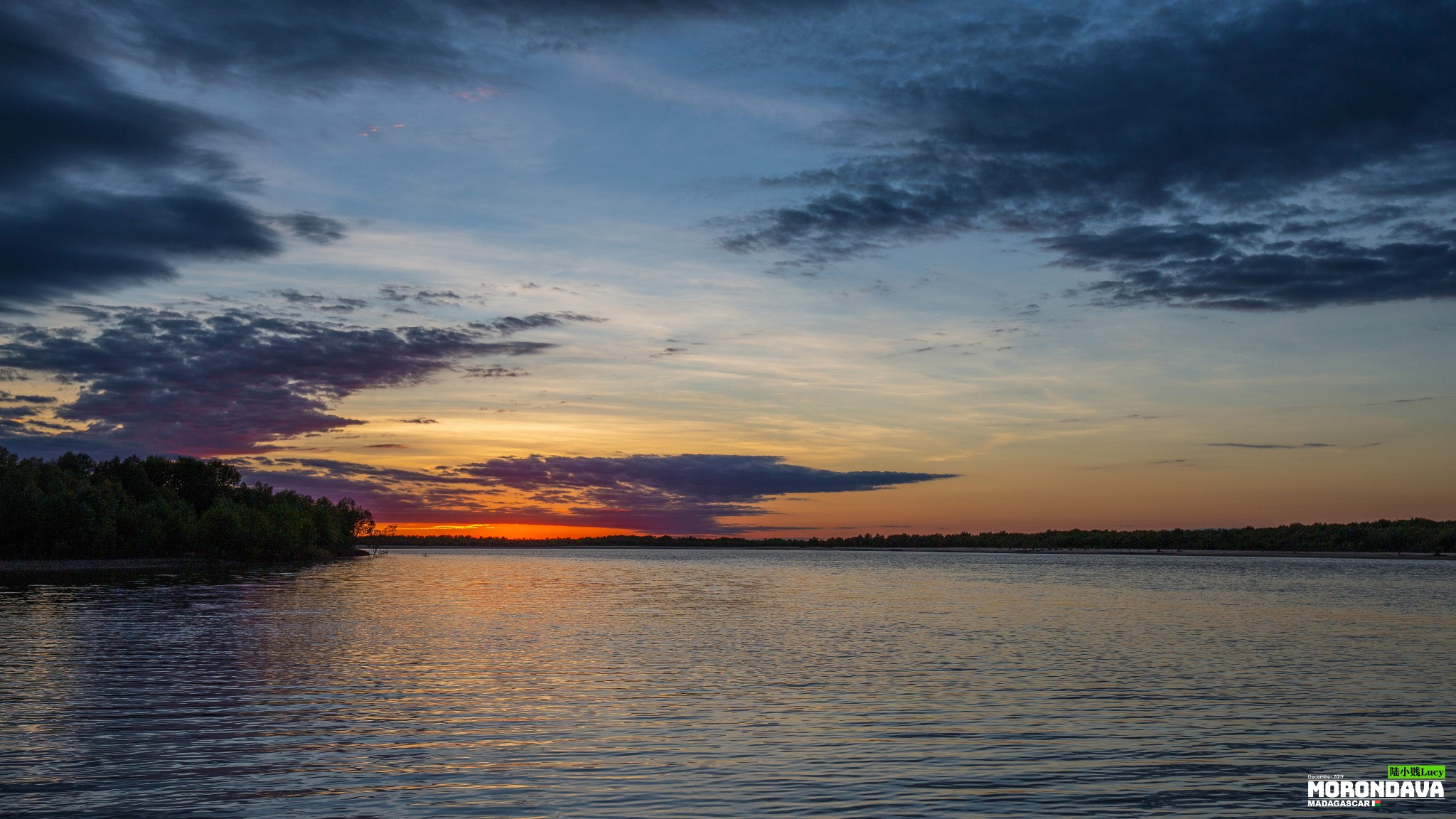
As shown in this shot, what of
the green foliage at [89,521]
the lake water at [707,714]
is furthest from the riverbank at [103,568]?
the lake water at [707,714]

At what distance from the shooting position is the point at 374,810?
18.6 m

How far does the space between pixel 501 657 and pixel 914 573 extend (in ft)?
445

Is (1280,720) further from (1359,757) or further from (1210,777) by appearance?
(1210,777)

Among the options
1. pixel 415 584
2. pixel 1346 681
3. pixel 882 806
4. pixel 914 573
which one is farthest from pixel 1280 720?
pixel 914 573

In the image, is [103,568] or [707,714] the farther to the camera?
[103,568]

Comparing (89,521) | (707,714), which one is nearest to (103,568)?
(89,521)

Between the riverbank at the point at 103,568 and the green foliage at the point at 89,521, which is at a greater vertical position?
the green foliage at the point at 89,521

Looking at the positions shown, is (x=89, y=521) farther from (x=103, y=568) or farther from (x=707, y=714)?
(x=707, y=714)

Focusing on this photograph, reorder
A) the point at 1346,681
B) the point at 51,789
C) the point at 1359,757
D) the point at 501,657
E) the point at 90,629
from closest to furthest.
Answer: the point at 51,789, the point at 1359,757, the point at 1346,681, the point at 501,657, the point at 90,629

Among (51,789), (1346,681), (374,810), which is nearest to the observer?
(374,810)

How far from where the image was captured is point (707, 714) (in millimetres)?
29094

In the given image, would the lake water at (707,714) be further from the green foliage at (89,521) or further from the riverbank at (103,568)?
the green foliage at (89,521)

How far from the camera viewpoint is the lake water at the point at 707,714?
782 inches

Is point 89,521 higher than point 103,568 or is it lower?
higher
